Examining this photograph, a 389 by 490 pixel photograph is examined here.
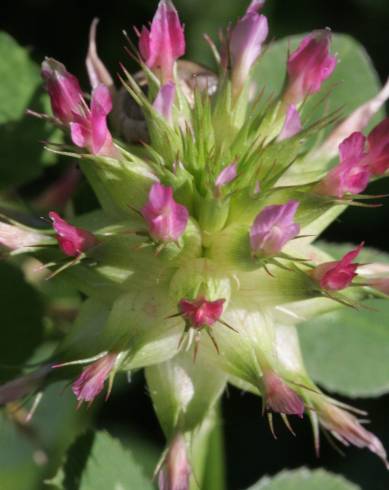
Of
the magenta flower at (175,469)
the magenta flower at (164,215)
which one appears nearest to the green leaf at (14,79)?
the magenta flower at (164,215)

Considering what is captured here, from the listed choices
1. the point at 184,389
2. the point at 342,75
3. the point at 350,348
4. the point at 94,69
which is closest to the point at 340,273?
the point at 184,389

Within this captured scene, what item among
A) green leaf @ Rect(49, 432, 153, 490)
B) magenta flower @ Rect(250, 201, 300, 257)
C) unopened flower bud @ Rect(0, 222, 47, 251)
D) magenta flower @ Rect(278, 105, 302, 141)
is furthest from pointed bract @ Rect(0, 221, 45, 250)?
green leaf @ Rect(49, 432, 153, 490)

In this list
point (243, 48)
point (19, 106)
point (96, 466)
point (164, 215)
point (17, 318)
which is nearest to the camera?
point (164, 215)

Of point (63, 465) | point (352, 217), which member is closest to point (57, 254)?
point (63, 465)

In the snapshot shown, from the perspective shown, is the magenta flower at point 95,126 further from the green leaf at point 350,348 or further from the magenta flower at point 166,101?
the green leaf at point 350,348

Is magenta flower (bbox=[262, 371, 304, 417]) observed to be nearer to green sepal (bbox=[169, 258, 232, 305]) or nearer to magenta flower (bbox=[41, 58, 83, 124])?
green sepal (bbox=[169, 258, 232, 305])

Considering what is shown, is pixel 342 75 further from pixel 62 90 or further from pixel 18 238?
pixel 18 238

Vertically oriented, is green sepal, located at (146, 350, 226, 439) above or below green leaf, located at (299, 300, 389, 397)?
above
